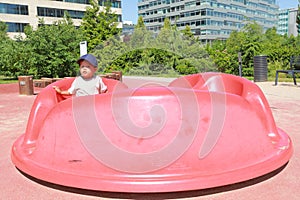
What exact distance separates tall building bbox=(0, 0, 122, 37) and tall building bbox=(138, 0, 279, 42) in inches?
986

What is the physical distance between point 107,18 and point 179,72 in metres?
15.0

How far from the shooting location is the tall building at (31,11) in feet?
129

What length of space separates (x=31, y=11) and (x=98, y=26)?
22.6 meters

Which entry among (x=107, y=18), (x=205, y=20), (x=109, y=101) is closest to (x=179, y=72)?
(x=109, y=101)

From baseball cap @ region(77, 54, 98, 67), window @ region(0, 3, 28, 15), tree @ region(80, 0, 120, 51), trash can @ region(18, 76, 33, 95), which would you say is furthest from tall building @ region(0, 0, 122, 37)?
baseball cap @ region(77, 54, 98, 67)

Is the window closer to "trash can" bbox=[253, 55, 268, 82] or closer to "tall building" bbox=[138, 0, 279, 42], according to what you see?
"tall building" bbox=[138, 0, 279, 42]

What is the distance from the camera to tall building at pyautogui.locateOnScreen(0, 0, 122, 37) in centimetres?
3931

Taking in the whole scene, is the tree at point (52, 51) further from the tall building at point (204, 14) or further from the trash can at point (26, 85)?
the tall building at point (204, 14)

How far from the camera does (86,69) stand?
12.5 ft

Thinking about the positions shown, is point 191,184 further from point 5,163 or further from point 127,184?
point 5,163

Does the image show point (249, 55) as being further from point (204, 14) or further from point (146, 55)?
point (204, 14)

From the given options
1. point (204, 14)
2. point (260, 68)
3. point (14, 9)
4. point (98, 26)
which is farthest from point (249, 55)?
point (204, 14)

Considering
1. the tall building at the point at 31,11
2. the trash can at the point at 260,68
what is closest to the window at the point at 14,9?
the tall building at the point at 31,11

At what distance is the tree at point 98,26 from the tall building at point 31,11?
15061 mm
